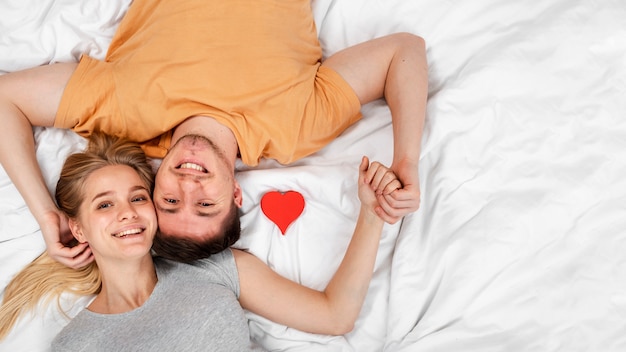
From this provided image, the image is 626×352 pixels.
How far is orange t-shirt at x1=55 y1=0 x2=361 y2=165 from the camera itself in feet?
6.12

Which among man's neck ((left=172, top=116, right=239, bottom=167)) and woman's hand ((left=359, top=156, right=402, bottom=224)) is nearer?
woman's hand ((left=359, top=156, right=402, bottom=224))

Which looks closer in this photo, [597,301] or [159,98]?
[597,301]

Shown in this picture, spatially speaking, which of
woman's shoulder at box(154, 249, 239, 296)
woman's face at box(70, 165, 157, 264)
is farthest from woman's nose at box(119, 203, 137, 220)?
woman's shoulder at box(154, 249, 239, 296)

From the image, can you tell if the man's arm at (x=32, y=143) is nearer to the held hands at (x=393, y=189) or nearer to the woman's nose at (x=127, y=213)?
the woman's nose at (x=127, y=213)

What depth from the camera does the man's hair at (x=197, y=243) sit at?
1.75m

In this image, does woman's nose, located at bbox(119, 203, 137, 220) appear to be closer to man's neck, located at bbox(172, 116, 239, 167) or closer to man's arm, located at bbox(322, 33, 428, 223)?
man's neck, located at bbox(172, 116, 239, 167)

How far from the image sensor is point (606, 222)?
1.72 m

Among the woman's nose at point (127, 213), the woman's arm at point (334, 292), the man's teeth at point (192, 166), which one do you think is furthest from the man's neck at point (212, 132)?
the woman's arm at point (334, 292)

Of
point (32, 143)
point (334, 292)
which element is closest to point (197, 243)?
point (334, 292)

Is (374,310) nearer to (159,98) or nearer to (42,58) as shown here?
(159,98)

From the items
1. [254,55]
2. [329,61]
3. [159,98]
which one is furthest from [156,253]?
[329,61]

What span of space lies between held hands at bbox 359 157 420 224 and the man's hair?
403 millimetres

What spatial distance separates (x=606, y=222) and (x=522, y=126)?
0.37 meters

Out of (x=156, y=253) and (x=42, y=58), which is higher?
(x=42, y=58)
